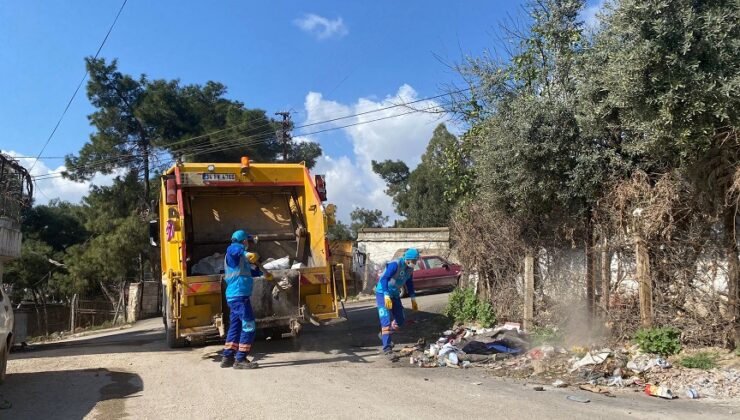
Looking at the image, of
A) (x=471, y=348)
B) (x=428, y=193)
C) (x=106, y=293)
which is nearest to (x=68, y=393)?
(x=471, y=348)

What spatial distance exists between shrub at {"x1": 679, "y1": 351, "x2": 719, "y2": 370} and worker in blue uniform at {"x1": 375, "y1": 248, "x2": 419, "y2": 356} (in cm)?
369

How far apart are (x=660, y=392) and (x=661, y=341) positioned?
1176mm

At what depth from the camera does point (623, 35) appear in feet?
21.5

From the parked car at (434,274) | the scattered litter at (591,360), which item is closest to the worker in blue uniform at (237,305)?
the scattered litter at (591,360)

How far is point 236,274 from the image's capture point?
7.59 m

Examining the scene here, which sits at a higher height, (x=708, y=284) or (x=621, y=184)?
(x=621, y=184)

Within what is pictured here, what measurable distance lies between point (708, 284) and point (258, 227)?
6.53 m

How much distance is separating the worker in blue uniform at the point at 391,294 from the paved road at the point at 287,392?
0.42 metres

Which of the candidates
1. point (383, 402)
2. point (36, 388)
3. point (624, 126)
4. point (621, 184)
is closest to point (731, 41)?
point (624, 126)

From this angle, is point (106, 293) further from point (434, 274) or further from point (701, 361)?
point (701, 361)

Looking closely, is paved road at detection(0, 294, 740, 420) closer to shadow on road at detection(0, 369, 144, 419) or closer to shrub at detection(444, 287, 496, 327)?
shadow on road at detection(0, 369, 144, 419)

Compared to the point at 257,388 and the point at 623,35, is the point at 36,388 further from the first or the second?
the point at 623,35

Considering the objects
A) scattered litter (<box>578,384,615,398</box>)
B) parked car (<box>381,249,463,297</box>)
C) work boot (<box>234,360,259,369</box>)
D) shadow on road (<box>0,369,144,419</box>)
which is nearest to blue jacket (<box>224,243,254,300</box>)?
work boot (<box>234,360,259,369</box>)

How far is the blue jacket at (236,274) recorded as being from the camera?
757 cm
